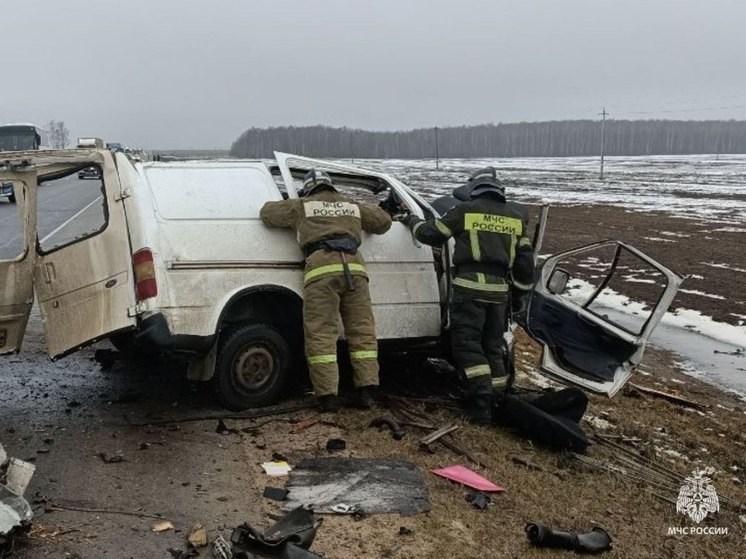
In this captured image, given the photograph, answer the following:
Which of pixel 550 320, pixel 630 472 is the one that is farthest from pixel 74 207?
pixel 630 472

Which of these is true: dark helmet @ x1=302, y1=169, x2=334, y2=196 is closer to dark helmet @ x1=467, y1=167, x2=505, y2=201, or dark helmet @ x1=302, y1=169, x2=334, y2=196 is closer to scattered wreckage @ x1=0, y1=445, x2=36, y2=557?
dark helmet @ x1=467, y1=167, x2=505, y2=201

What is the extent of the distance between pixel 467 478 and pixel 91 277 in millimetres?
2884

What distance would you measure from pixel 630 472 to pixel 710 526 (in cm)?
71

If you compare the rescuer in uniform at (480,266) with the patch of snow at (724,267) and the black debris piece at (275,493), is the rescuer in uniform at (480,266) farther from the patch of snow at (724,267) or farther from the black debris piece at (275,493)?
the patch of snow at (724,267)

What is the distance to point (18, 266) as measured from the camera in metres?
5.20

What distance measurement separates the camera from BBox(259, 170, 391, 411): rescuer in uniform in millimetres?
5391

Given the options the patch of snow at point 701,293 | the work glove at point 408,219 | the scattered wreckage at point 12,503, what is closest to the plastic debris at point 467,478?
the work glove at point 408,219

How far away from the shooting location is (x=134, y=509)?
3939 mm

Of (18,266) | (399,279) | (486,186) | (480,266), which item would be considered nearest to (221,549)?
(18,266)

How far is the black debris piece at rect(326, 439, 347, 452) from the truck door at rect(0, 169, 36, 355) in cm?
230

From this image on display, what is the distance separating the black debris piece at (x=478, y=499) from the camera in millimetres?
4246

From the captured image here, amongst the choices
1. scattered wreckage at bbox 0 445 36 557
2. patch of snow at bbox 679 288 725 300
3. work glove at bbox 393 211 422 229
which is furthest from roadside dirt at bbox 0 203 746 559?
patch of snow at bbox 679 288 725 300

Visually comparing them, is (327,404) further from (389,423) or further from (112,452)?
(112,452)

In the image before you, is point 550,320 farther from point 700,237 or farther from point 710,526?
point 700,237
